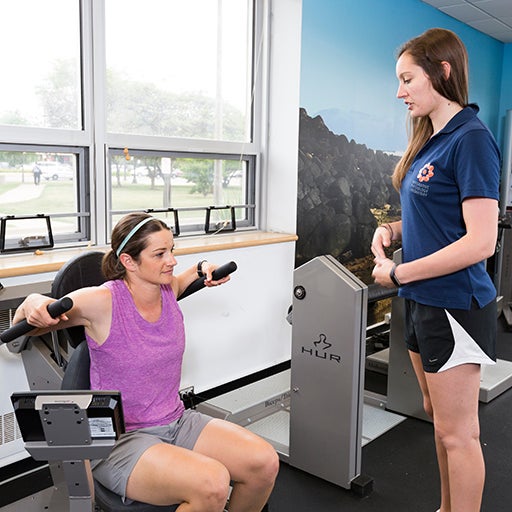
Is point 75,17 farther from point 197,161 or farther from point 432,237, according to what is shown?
point 432,237

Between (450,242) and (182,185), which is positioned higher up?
(182,185)

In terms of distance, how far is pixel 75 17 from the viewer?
2719 millimetres

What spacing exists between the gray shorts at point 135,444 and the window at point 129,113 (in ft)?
4.74

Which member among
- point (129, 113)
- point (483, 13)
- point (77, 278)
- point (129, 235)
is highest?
point (483, 13)

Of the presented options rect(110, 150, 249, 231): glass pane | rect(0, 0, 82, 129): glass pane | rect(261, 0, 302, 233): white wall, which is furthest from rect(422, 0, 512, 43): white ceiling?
rect(0, 0, 82, 129): glass pane

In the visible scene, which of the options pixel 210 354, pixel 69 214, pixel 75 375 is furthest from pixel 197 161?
pixel 75 375

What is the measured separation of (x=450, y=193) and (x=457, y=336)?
404 millimetres

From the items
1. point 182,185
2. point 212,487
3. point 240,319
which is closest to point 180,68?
point 182,185

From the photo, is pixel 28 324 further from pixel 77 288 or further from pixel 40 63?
pixel 40 63

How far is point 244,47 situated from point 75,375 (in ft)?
8.62

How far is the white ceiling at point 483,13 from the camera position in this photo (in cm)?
462

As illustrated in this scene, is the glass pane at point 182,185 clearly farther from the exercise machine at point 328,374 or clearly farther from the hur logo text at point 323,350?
the hur logo text at point 323,350

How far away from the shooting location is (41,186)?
8.89ft

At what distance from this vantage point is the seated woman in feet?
4.86
